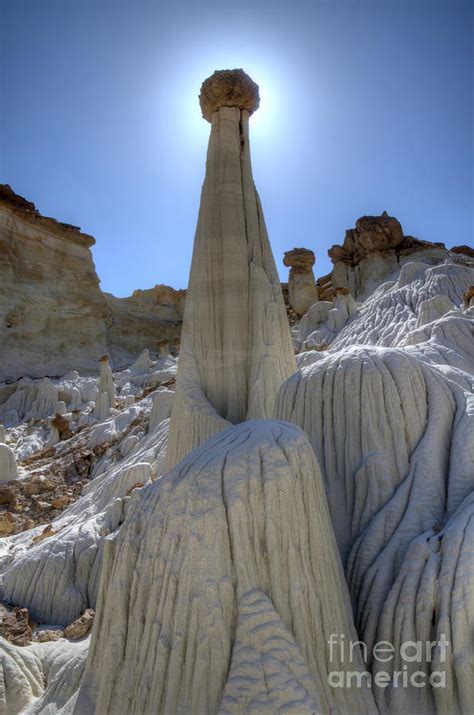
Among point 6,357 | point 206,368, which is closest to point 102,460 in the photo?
point 206,368

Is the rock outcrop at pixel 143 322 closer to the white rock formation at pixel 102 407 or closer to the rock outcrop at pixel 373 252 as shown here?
the rock outcrop at pixel 373 252

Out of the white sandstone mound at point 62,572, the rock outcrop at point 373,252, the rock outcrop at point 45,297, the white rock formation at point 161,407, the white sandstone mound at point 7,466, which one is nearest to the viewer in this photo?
the white sandstone mound at point 62,572

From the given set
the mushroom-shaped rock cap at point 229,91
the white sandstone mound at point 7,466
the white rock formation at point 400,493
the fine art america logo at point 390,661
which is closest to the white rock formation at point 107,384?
the white sandstone mound at point 7,466

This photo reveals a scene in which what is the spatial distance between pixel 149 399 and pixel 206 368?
453 inches

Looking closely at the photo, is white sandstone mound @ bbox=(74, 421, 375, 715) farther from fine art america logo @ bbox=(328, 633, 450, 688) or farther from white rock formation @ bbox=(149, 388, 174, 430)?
white rock formation @ bbox=(149, 388, 174, 430)

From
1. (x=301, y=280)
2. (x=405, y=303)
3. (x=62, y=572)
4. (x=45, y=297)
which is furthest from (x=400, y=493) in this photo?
(x=45, y=297)

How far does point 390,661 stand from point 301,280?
3311 cm

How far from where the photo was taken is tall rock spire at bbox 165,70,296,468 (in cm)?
906

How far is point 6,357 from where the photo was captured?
3356cm

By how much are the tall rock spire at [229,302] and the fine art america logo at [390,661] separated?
5083mm

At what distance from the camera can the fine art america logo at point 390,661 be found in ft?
10.3

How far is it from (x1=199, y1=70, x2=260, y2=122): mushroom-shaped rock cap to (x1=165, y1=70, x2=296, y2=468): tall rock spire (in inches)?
0.8

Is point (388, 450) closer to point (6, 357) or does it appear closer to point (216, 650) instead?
point (216, 650)

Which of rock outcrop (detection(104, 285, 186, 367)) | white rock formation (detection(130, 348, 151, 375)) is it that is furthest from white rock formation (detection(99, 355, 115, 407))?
rock outcrop (detection(104, 285, 186, 367))
